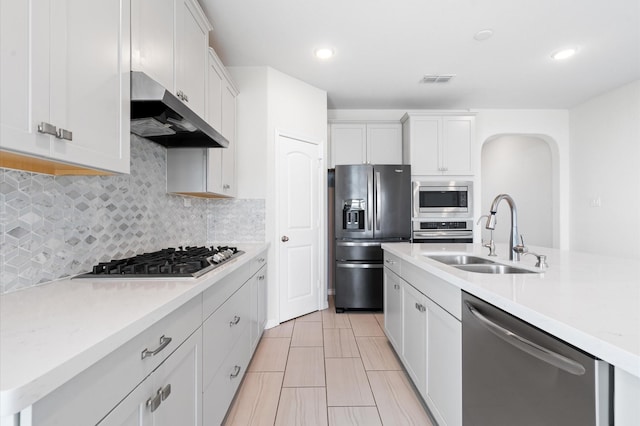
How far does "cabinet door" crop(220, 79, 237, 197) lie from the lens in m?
2.52

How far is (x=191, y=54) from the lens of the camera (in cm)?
180

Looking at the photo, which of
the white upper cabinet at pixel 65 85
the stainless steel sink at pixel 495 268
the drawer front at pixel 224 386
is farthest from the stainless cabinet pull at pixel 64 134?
the stainless steel sink at pixel 495 268

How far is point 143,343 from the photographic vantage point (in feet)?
2.60

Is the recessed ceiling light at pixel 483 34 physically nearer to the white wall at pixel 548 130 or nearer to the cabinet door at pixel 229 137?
Answer: the white wall at pixel 548 130

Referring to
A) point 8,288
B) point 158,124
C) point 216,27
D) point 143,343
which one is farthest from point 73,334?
point 216,27

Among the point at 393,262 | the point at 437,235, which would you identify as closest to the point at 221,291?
the point at 393,262

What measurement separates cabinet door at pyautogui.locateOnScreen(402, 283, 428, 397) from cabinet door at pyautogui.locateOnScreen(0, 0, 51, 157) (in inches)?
68.7

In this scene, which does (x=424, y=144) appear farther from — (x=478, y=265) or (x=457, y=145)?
(x=478, y=265)

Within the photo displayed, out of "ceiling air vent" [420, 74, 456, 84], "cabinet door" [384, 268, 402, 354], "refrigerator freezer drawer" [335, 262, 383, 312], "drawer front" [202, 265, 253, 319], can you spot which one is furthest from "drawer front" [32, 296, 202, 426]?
"ceiling air vent" [420, 74, 456, 84]

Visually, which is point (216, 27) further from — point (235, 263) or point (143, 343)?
point (143, 343)

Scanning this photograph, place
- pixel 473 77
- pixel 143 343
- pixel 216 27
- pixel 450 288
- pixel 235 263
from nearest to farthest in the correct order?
1. pixel 143 343
2. pixel 450 288
3. pixel 235 263
4. pixel 216 27
5. pixel 473 77

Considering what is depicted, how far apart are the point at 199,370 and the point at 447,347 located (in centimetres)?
109

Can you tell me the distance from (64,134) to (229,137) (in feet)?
6.20

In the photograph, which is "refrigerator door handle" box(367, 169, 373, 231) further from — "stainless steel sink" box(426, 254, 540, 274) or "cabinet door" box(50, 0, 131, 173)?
"cabinet door" box(50, 0, 131, 173)
